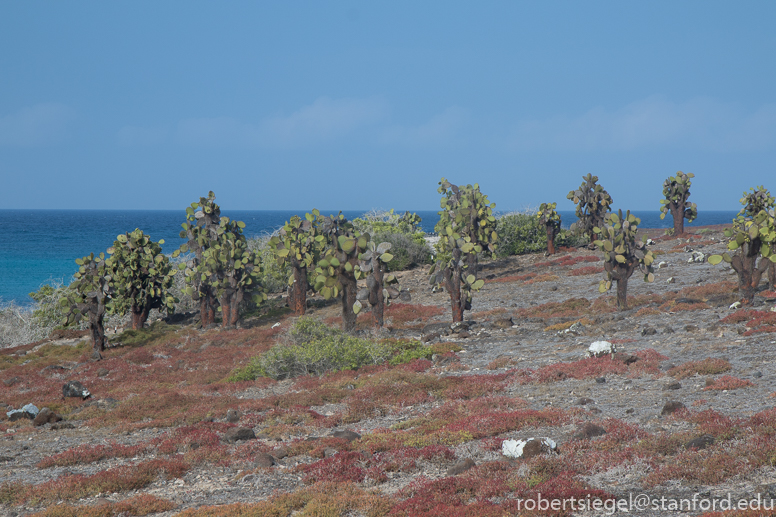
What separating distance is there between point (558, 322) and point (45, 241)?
121533mm

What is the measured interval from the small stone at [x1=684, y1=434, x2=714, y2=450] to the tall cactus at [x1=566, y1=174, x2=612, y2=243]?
38.8 m

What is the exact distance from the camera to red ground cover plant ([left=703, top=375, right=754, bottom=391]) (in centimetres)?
1156

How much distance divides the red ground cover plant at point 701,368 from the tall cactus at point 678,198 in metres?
41.1

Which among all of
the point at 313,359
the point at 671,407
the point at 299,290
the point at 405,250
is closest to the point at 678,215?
the point at 405,250

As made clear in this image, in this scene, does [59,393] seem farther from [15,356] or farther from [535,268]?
[535,268]

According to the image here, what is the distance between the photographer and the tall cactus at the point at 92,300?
2459 cm

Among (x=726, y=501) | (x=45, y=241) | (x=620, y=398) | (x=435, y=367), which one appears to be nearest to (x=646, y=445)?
(x=726, y=501)

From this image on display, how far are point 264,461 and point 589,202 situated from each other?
135 ft

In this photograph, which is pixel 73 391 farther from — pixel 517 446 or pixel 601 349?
pixel 601 349

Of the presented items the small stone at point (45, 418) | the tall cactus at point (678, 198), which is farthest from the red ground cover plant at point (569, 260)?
the small stone at point (45, 418)

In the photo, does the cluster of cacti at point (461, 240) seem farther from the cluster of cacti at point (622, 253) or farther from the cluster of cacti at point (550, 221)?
the cluster of cacti at point (550, 221)

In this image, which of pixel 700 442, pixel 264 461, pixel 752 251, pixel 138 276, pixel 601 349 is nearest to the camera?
pixel 700 442

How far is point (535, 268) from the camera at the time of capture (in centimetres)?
3997

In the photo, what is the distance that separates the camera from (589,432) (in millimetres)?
9719
